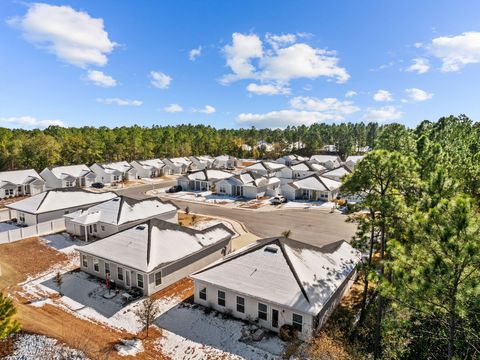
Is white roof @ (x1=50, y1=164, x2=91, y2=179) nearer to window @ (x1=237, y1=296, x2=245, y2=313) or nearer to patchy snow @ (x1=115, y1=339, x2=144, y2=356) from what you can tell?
patchy snow @ (x1=115, y1=339, x2=144, y2=356)

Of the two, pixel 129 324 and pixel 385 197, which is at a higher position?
pixel 385 197

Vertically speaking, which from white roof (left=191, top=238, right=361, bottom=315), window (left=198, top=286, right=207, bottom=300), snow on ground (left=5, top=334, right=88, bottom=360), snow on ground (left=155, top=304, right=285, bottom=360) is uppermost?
Result: white roof (left=191, top=238, right=361, bottom=315)

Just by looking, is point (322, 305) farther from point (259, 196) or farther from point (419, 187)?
point (259, 196)

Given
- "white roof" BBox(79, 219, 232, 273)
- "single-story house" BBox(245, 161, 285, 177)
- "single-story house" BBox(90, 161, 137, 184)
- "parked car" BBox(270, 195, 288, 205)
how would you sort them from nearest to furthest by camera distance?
"white roof" BBox(79, 219, 232, 273) < "parked car" BBox(270, 195, 288, 205) < "single-story house" BBox(90, 161, 137, 184) < "single-story house" BBox(245, 161, 285, 177)

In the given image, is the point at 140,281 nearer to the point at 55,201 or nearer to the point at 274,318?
the point at 274,318

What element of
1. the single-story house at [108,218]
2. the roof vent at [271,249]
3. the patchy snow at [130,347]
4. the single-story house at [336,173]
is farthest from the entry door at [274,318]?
the single-story house at [336,173]

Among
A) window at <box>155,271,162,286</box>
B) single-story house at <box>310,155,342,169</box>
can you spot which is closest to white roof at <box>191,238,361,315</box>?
window at <box>155,271,162,286</box>

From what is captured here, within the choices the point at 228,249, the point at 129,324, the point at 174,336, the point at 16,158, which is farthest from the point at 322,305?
the point at 16,158
